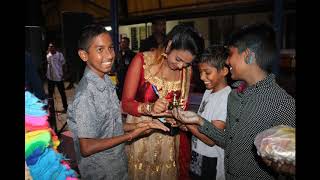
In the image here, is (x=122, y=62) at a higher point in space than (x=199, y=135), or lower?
higher

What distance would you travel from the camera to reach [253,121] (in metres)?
2.36

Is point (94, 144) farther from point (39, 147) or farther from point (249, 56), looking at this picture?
point (249, 56)

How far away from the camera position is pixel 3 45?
981 mm

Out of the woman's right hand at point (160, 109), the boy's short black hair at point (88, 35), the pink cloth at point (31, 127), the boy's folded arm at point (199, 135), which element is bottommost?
the boy's folded arm at point (199, 135)

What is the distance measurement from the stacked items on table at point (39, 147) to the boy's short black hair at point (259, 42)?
172cm

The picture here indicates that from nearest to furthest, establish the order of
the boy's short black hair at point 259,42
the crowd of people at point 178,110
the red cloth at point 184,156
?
the crowd of people at point 178,110 → the boy's short black hair at point 259,42 → the red cloth at point 184,156

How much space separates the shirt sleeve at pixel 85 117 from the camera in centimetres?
221

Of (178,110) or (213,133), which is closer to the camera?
(213,133)

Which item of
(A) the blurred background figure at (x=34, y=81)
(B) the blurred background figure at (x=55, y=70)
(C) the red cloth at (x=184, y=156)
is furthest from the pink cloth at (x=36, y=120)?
(B) the blurred background figure at (x=55, y=70)

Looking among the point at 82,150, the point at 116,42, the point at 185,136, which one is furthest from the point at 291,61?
the point at 82,150

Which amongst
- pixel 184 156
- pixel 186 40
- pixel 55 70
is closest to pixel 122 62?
pixel 55 70

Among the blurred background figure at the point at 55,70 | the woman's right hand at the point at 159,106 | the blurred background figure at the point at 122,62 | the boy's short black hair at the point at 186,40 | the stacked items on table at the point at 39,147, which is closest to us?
the stacked items on table at the point at 39,147

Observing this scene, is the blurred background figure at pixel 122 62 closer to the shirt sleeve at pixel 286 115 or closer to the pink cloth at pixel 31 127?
the shirt sleeve at pixel 286 115

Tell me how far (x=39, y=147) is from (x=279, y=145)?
111cm
